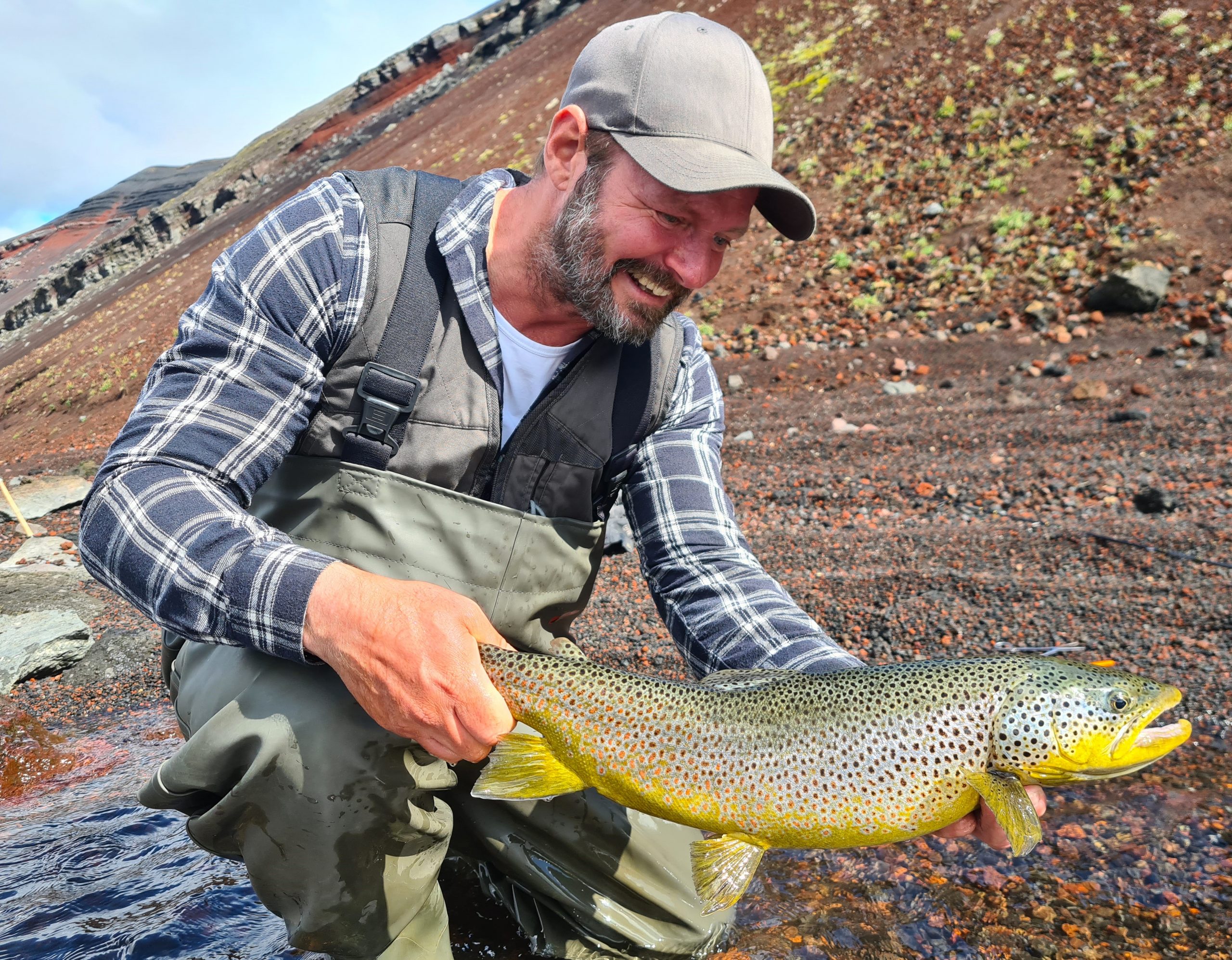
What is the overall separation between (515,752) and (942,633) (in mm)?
3247

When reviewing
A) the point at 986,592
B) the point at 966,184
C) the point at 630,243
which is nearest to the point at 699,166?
the point at 630,243

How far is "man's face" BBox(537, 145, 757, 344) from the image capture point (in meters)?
2.98

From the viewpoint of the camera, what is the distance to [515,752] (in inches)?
100

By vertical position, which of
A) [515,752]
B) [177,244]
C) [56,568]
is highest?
[177,244]

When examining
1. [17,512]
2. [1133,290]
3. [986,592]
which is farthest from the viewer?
[17,512]

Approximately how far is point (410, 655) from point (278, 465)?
0.88m

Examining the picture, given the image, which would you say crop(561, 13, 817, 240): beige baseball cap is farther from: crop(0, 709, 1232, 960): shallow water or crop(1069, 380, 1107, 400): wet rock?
crop(1069, 380, 1107, 400): wet rock

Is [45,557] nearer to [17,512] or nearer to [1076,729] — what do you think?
[17,512]

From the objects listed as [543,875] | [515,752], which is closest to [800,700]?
[515,752]

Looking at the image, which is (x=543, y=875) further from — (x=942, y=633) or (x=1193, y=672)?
(x=1193, y=672)

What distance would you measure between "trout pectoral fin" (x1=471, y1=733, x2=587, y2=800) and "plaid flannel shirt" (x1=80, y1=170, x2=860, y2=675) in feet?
2.09

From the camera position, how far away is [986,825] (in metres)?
2.62

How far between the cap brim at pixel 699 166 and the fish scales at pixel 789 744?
5.09ft

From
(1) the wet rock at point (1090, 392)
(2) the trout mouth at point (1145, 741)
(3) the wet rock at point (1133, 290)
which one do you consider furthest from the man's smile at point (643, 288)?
(3) the wet rock at point (1133, 290)
